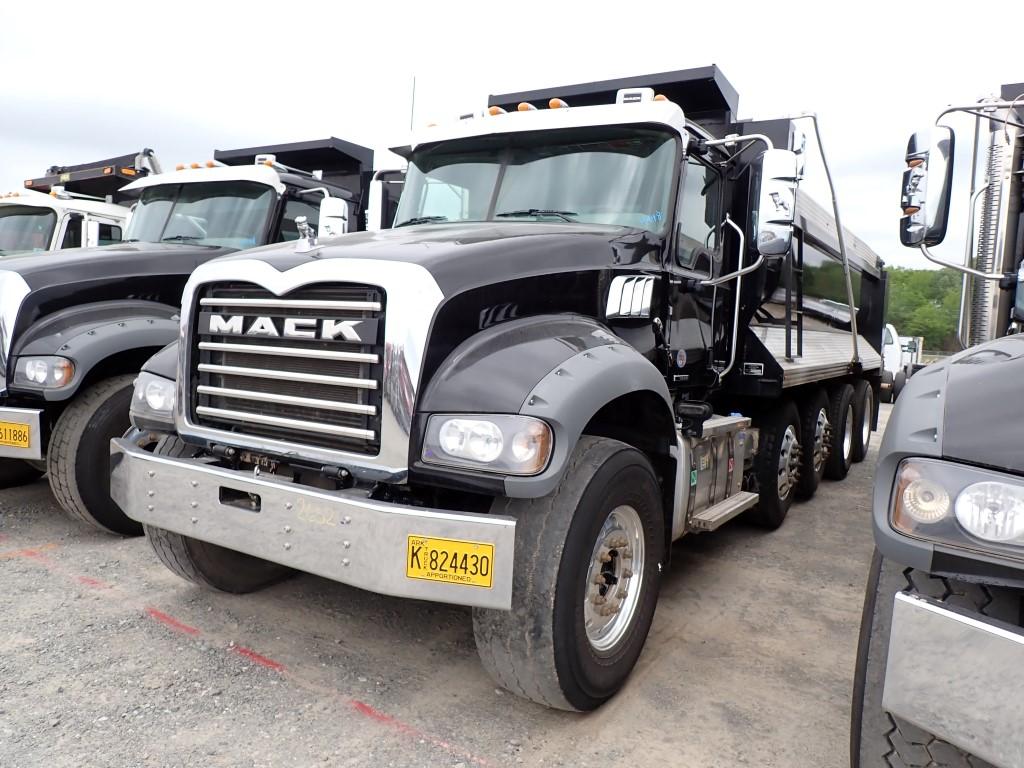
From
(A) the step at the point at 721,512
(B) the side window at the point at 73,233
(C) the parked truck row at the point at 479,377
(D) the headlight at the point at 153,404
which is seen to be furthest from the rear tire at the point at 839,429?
(B) the side window at the point at 73,233

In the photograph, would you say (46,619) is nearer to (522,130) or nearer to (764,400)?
(522,130)

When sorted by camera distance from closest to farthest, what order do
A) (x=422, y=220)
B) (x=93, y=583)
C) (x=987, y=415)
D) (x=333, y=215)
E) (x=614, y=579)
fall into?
(x=987, y=415) → (x=614, y=579) → (x=93, y=583) → (x=422, y=220) → (x=333, y=215)

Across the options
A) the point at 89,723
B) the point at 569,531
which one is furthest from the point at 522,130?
the point at 89,723

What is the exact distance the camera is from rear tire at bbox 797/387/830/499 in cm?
653

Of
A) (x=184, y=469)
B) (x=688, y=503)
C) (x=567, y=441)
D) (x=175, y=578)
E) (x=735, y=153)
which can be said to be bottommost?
(x=175, y=578)

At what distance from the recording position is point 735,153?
4.54m

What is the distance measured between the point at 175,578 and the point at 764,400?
13.5 ft

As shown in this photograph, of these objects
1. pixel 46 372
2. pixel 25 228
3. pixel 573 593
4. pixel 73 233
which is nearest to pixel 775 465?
pixel 573 593

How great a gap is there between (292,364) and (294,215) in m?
3.82

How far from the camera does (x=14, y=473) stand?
5984 millimetres

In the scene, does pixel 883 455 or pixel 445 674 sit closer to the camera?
pixel 883 455

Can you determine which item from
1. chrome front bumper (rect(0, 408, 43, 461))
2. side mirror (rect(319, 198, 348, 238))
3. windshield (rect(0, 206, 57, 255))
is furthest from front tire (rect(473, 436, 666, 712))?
windshield (rect(0, 206, 57, 255))

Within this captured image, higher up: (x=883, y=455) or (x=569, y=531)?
(x=883, y=455)

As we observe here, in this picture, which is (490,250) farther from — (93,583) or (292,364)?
(93,583)
